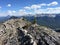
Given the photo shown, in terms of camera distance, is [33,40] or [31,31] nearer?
[33,40]

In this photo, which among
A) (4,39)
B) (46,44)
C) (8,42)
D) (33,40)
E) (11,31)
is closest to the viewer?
(46,44)

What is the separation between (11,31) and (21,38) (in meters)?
7.35

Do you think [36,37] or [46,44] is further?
[36,37]

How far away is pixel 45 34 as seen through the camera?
31.8 metres

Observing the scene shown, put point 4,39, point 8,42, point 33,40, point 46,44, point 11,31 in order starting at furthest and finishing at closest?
point 11,31 < point 4,39 < point 8,42 < point 33,40 < point 46,44

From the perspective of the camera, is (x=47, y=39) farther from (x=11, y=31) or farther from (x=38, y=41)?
(x=11, y=31)

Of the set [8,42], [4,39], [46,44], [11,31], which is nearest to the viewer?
[46,44]

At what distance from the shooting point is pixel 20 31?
3716cm

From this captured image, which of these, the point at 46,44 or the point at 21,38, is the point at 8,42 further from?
the point at 46,44

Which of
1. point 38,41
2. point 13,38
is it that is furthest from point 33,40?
point 13,38

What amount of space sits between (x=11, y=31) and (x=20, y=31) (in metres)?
3.73

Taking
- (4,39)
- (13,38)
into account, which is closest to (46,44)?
(13,38)

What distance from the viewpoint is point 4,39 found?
3559cm

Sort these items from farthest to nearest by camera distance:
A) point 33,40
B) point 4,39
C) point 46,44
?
point 4,39 → point 33,40 → point 46,44
